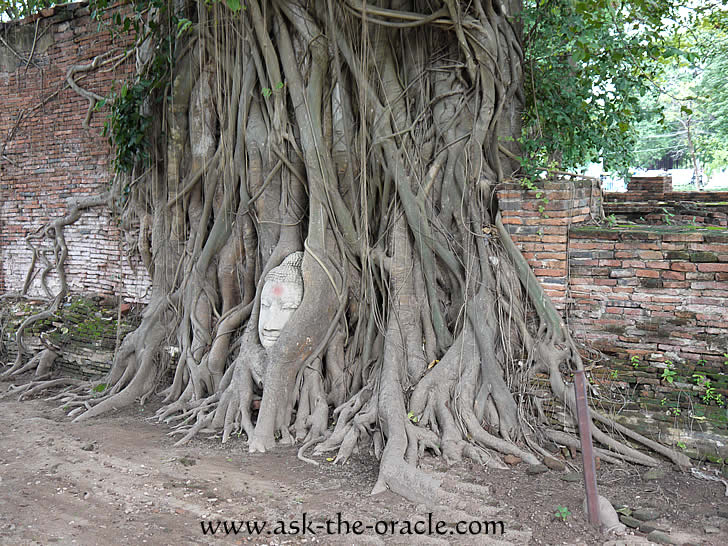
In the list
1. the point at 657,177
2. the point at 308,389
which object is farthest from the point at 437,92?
the point at 657,177

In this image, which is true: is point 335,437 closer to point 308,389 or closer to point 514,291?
point 308,389

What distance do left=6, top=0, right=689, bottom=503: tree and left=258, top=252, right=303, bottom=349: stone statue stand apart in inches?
4.1

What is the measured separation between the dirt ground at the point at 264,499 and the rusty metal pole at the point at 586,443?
131 millimetres

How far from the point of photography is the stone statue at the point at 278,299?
4.86 m

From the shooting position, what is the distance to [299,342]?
15.6ft

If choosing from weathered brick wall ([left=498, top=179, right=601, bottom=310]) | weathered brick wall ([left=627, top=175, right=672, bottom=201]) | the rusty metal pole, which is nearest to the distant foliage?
weathered brick wall ([left=498, top=179, right=601, bottom=310])

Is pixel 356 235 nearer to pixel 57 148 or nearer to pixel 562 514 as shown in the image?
pixel 562 514

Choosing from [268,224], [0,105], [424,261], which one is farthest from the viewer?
[0,105]

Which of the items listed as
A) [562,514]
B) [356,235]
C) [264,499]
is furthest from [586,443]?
[356,235]

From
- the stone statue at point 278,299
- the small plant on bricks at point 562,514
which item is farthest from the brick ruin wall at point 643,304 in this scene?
the stone statue at point 278,299

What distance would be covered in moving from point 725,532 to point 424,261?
2497mm

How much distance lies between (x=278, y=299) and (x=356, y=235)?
2.64 ft

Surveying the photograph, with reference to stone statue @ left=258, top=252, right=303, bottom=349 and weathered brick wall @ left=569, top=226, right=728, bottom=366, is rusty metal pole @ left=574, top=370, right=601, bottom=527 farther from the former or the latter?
stone statue @ left=258, top=252, right=303, bottom=349

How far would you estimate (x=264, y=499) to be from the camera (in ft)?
11.7
